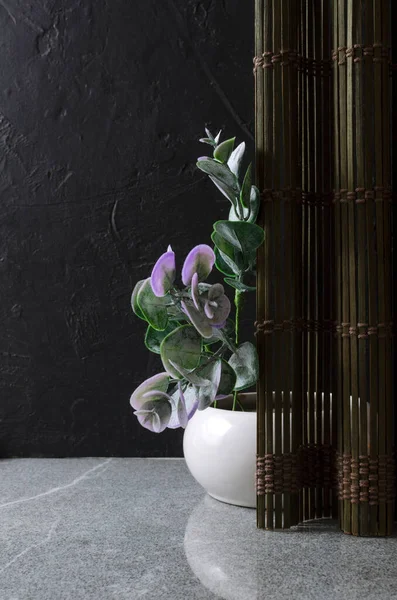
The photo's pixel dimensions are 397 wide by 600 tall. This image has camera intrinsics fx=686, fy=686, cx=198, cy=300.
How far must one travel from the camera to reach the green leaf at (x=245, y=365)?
2.16 feet

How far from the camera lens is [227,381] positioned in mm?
670

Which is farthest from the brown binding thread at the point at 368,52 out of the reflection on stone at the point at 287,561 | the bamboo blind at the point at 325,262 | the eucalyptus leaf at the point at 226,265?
the reflection on stone at the point at 287,561

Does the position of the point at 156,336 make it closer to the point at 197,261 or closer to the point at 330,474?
the point at 197,261

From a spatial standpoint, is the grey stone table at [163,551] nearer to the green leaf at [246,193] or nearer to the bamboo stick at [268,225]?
the bamboo stick at [268,225]

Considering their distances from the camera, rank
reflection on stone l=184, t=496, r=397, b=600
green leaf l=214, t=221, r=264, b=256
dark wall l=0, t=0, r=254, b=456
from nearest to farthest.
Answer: reflection on stone l=184, t=496, r=397, b=600, green leaf l=214, t=221, r=264, b=256, dark wall l=0, t=0, r=254, b=456

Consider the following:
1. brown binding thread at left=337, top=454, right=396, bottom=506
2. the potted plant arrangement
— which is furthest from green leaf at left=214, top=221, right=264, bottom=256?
brown binding thread at left=337, top=454, right=396, bottom=506

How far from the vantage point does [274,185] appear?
2.15ft

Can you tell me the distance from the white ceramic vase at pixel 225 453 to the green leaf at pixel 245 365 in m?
0.05

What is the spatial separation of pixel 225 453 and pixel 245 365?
0.10 meters

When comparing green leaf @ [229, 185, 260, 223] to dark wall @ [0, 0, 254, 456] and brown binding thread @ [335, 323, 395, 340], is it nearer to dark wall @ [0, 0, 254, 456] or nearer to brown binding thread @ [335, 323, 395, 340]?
brown binding thread @ [335, 323, 395, 340]

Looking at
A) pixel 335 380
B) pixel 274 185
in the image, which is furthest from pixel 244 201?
pixel 335 380

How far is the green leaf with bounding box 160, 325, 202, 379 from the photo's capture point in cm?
66

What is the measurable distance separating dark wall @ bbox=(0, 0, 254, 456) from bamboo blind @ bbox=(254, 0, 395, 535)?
0.97 feet

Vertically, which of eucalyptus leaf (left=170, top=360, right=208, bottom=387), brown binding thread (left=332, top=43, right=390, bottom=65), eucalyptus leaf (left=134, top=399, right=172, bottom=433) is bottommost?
eucalyptus leaf (left=134, top=399, right=172, bottom=433)
